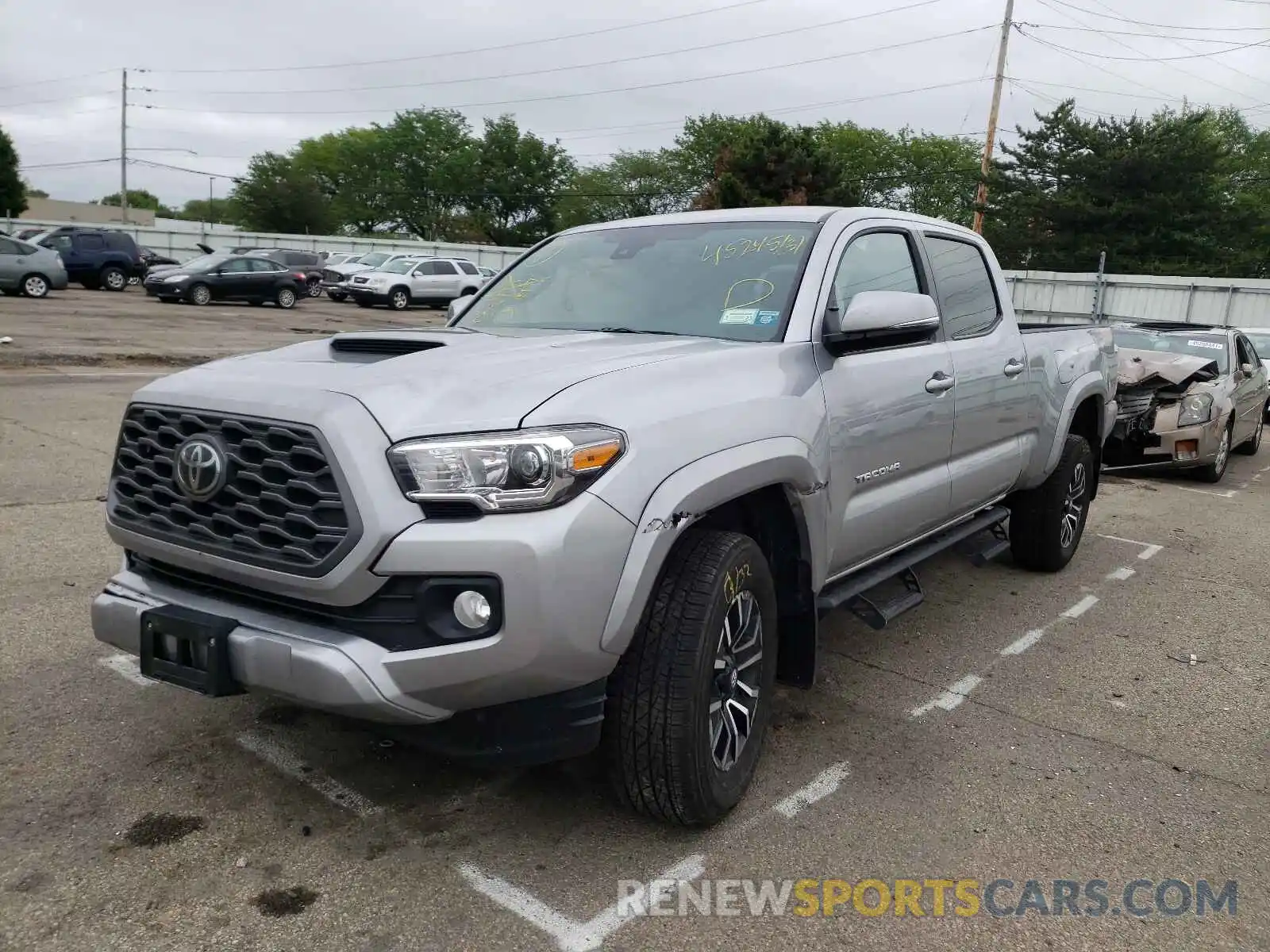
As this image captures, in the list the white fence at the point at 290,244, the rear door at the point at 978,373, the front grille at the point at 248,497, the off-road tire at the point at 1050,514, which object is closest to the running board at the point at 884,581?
the rear door at the point at 978,373

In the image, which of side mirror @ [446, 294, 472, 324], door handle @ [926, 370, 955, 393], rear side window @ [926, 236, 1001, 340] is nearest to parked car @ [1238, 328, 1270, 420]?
rear side window @ [926, 236, 1001, 340]

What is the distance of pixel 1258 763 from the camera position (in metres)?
3.72

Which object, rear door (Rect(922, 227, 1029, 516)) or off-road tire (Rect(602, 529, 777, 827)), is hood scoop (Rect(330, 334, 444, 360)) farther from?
rear door (Rect(922, 227, 1029, 516))

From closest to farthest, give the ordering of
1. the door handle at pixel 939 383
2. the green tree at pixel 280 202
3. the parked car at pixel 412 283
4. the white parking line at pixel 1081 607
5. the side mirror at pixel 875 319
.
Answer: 1. the side mirror at pixel 875 319
2. the door handle at pixel 939 383
3. the white parking line at pixel 1081 607
4. the parked car at pixel 412 283
5. the green tree at pixel 280 202

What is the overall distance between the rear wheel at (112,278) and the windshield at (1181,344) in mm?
25750

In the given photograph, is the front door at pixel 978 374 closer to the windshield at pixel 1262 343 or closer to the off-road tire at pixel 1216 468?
the off-road tire at pixel 1216 468

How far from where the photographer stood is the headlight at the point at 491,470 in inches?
97.3

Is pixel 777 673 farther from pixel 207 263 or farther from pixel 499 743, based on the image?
pixel 207 263

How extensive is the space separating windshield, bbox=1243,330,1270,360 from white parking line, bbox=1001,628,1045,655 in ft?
41.7

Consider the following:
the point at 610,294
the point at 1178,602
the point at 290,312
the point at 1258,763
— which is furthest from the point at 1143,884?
the point at 290,312

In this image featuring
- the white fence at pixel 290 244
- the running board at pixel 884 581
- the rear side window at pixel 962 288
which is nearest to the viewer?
the running board at pixel 884 581

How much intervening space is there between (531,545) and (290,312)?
25385mm

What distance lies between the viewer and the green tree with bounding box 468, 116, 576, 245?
74.2 metres

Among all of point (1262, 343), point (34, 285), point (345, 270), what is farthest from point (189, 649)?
point (345, 270)
